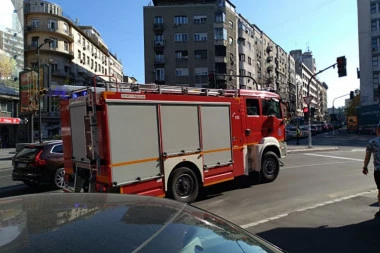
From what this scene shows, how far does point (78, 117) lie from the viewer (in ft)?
26.6

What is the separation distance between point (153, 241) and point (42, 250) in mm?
490

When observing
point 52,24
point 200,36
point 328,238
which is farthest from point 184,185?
point 52,24

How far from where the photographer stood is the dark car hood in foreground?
5.46 ft

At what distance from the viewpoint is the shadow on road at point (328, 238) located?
5.10 m


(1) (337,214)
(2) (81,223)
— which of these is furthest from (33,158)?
(2) (81,223)

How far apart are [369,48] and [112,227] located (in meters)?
80.9

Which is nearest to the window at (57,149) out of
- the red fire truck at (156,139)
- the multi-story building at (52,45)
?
the red fire truck at (156,139)

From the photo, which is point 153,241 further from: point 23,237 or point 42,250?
point 23,237

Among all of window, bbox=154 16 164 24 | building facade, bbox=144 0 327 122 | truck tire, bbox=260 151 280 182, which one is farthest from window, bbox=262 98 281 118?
window, bbox=154 16 164 24

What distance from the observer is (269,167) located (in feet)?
36.2

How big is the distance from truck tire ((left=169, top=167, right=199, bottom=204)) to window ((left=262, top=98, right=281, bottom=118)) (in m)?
3.75

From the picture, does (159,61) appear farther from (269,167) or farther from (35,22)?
(269,167)

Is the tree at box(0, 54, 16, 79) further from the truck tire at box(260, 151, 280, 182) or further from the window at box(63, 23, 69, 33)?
the truck tire at box(260, 151, 280, 182)

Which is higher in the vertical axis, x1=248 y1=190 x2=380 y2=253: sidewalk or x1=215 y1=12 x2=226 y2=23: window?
x1=215 y1=12 x2=226 y2=23: window
